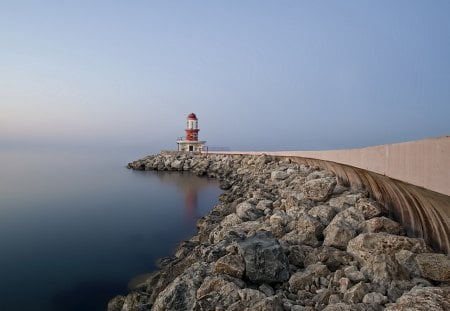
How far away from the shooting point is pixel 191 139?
3375 centimetres

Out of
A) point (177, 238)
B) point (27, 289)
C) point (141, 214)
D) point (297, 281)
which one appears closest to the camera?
point (297, 281)

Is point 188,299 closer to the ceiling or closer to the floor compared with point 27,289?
closer to the ceiling

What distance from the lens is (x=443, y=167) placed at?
104 inches

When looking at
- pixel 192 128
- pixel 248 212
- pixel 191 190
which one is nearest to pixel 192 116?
pixel 192 128

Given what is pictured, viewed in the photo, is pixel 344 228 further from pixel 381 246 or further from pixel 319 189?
pixel 319 189

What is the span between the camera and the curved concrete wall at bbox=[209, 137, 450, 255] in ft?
9.00

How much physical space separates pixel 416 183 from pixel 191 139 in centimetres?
3116

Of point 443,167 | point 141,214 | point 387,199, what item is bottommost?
point 141,214

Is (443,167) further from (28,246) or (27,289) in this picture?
(28,246)

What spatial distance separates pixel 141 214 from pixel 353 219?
9.60m

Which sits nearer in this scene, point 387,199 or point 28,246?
point 387,199

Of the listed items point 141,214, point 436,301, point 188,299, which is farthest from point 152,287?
point 141,214

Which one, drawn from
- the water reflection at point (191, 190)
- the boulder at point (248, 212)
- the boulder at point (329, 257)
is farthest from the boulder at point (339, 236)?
the water reflection at point (191, 190)

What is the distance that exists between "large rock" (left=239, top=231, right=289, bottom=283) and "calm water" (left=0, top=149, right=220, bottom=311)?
120 inches
